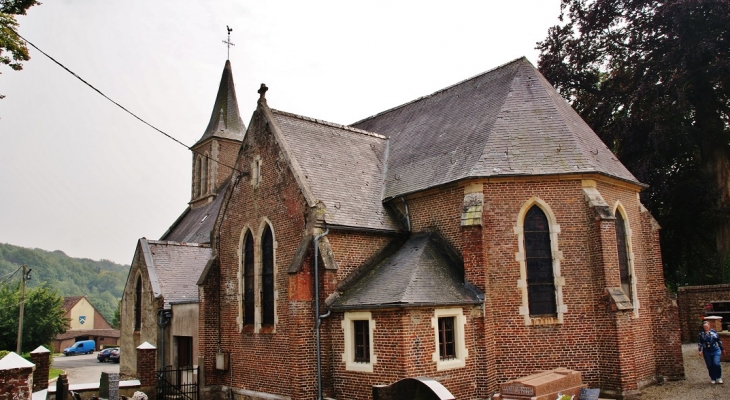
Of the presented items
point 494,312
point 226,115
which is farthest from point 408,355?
point 226,115

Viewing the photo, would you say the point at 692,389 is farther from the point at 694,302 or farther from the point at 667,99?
the point at 667,99

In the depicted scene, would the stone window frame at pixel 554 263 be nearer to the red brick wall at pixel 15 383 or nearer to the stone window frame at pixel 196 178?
the red brick wall at pixel 15 383

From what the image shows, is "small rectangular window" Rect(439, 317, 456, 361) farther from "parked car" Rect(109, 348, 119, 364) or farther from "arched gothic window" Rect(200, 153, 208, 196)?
"parked car" Rect(109, 348, 119, 364)

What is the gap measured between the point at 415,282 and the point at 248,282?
22.6ft

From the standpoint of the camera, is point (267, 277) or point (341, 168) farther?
point (341, 168)

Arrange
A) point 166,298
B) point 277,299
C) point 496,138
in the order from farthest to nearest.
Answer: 1. point 166,298
2. point 277,299
3. point 496,138

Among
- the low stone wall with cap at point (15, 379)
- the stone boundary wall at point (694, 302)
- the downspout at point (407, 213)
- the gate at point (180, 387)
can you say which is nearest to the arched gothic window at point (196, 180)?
the gate at point (180, 387)

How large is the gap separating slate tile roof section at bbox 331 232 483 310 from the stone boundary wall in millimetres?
12859

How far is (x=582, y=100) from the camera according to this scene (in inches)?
1088

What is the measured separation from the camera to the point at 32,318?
44281 millimetres

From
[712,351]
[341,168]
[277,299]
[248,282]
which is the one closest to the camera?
[712,351]

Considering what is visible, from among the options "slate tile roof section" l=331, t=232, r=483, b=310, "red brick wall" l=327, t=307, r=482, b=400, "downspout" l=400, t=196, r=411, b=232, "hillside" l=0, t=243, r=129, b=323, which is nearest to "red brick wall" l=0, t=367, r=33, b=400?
"slate tile roof section" l=331, t=232, r=483, b=310

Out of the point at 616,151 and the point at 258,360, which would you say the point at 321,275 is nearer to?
the point at 258,360

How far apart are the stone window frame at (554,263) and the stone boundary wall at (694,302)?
11225 millimetres
